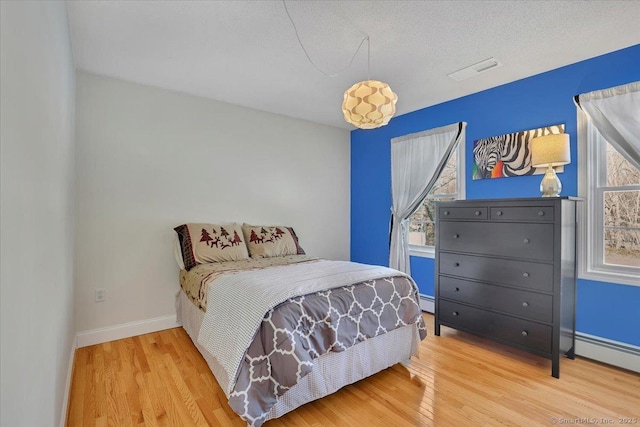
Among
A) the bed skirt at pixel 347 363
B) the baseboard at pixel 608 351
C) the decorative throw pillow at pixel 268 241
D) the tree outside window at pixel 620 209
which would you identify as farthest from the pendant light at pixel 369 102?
the baseboard at pixel 608 351

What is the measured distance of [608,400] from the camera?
1.93 metres

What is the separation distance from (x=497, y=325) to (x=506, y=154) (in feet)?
5.11

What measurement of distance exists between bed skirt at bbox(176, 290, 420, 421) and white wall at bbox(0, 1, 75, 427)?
108 centimetres

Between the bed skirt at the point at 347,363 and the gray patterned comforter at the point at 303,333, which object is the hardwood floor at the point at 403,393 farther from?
the gray patterned comforter at the point at 303,333

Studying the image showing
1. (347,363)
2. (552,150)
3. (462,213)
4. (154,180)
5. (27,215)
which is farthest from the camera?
(154,180)

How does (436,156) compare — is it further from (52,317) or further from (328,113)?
(52,317)

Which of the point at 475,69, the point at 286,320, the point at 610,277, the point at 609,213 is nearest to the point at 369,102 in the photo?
the point at 286,320

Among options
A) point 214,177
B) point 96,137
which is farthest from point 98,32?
point 214,177

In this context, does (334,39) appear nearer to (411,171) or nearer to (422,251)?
(411,171)

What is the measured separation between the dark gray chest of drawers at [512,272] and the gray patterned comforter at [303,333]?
0.84 metres

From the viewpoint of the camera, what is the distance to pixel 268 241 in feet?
10.9

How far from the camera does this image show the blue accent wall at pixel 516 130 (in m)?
2.37

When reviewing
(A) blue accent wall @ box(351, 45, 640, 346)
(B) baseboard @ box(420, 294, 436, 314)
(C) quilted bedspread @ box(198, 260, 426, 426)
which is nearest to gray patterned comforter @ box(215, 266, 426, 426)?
(C) quilted bedspread @ box(198, 260, 426, 426)

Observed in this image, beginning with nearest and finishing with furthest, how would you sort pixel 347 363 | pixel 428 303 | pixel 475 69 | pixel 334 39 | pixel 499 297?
pixel 347 363, pixel 334 39, pixel 499 297, pixel 475 69, pixel 428 303
